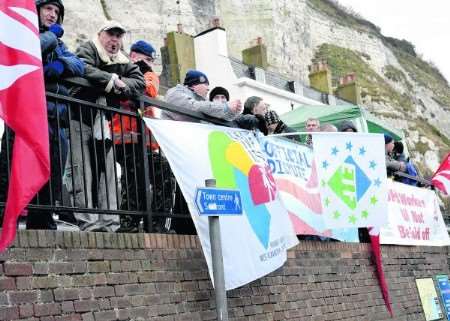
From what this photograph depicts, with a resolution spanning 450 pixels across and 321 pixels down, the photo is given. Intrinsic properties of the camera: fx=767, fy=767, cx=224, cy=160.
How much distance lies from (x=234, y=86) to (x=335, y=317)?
71.0ft

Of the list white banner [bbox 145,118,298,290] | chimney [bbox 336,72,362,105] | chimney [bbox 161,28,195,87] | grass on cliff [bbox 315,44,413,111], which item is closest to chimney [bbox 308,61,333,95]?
chimney [bbox 336,72,362,105]

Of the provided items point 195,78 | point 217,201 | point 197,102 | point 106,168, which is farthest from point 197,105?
point 217,201

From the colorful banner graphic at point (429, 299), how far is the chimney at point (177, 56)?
20.3 meters

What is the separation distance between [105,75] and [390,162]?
21.7 feet

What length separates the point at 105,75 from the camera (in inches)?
247

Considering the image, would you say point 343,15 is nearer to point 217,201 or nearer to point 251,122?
point 251,122

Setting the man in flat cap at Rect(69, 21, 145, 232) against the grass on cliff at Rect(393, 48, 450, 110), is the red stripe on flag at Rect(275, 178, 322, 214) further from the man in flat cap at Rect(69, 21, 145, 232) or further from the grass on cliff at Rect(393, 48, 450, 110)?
the grass on cliff at Rect(393, 48, 450, 110)

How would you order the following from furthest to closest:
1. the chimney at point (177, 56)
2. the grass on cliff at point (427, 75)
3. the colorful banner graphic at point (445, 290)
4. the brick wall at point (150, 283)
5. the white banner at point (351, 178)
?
the grass on cliff at point (427, 75) → the chimney at point (177, 56) → the colorful banner graphic at point (445, 290) → the white banner at point (351, 178) → the brick wall at point (150, 283)

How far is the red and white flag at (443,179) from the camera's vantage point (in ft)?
45.2

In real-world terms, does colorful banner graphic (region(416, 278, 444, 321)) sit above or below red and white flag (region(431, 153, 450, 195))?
below

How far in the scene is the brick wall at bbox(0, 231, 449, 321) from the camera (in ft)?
16.6

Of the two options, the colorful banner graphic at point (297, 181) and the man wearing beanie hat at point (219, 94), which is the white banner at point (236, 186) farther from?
the man wearing beanie hat at point (219, 94)

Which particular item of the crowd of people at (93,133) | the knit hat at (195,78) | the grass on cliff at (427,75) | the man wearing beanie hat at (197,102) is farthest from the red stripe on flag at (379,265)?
the grass on cliff at (427,75)

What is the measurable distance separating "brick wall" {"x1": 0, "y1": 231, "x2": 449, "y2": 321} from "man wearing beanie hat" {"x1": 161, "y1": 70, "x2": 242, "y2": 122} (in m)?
1.46
